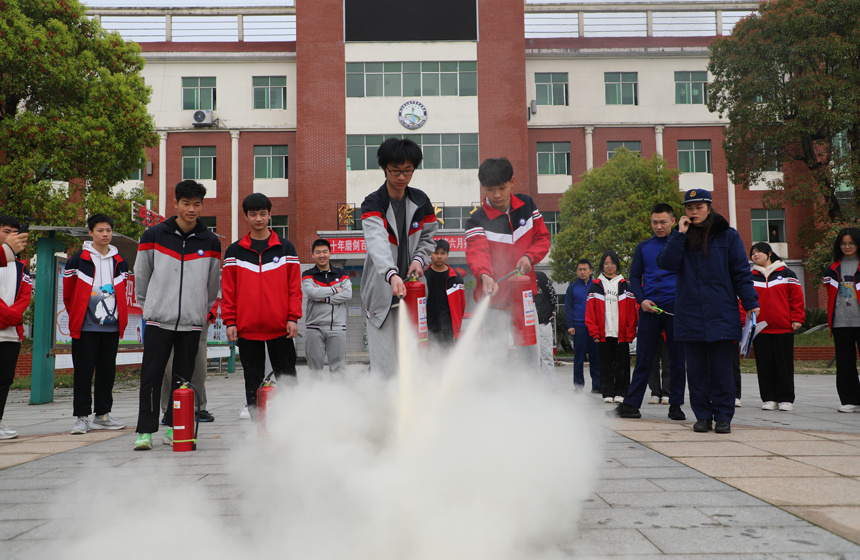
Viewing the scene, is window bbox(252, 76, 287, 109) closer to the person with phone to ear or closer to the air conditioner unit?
the air conditioner unit

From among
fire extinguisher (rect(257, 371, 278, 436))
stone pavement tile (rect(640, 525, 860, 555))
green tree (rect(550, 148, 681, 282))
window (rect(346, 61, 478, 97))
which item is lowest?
stone pavement tile (rect(640, 525, 860, 555))

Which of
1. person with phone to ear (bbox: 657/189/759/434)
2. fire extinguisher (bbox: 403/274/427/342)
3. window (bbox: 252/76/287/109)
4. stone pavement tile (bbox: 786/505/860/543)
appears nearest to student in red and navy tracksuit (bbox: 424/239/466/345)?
person with phone to ear (bbox: 657/189/759/434)

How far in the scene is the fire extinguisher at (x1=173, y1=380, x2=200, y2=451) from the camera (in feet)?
17.0

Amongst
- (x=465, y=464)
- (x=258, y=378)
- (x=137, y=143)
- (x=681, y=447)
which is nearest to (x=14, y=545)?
(x=465, y=464)

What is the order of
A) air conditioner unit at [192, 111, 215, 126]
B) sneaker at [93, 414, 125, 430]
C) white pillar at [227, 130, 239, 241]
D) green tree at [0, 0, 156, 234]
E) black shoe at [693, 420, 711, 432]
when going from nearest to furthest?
1. black shoe at [693, 420, 711, 432]
2. sneaker at [93, 414, 125, 430]
3. green tree at [0, 0, 156, 234]
4. air conditioner unit at [192, 111, 215, 126]
5. white pillar at [227, 130, 239, 241]

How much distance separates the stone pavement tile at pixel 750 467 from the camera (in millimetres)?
4020

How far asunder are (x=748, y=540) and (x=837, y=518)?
592 millimetres

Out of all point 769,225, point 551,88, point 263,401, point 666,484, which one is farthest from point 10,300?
point 769,225

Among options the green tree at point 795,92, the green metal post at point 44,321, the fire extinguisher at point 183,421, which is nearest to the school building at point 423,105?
the green tree at point 795,92

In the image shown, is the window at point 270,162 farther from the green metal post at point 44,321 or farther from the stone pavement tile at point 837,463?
the stone pavement tile at point 837,463

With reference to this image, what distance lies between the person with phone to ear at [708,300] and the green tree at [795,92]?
62.2 ft

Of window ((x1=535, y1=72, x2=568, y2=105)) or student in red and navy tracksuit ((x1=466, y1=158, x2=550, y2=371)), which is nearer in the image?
student in red and navy tracksuit ((x1=466, y1=158, x2=550, y2=371))

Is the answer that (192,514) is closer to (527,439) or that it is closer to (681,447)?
(527,439)

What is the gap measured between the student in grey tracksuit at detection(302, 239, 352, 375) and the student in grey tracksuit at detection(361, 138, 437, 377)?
3340 mm
